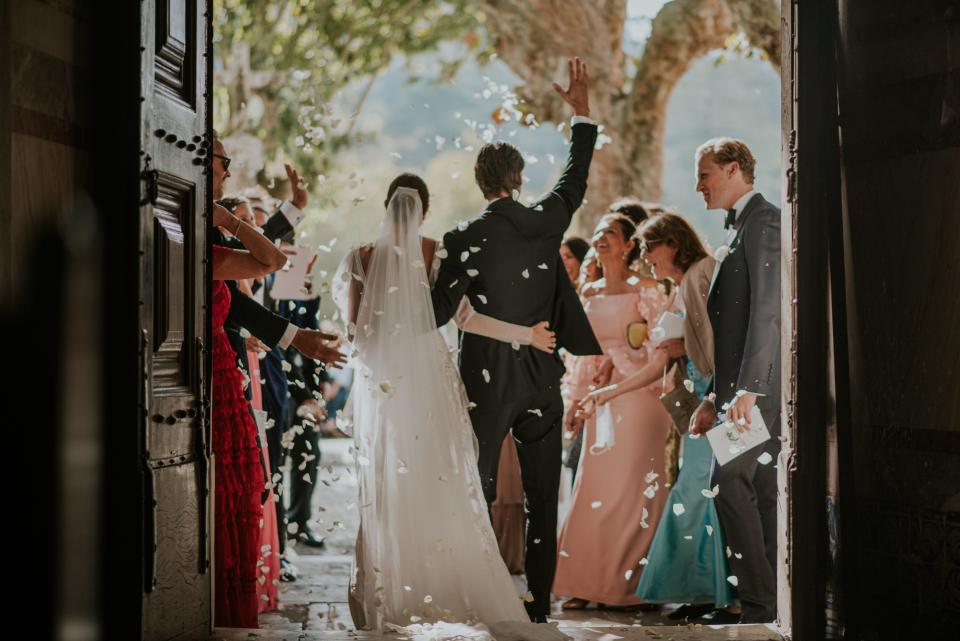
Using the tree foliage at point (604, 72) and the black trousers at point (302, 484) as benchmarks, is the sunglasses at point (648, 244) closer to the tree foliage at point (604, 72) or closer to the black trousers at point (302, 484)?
the black trousers at point (302, 484)

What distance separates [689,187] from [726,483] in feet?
203

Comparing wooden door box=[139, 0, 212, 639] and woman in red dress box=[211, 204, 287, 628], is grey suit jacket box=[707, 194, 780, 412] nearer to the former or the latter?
woman in red dress box=[211, 204, 287, 628]

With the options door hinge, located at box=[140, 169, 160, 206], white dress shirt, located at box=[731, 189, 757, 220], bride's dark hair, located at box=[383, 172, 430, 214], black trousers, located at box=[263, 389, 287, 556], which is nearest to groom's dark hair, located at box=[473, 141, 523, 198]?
bride's dark hair, located at box=[383, 172, 430, 214]

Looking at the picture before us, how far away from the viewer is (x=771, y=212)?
4734mm

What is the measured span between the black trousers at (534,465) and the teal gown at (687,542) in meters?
0.70

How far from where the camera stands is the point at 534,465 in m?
4.93

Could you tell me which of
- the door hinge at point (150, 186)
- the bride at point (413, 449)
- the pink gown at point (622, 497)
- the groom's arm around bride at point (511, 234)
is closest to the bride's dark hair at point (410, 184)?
the bride at point (413, 449)

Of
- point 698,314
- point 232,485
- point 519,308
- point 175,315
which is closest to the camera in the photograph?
point 175,315

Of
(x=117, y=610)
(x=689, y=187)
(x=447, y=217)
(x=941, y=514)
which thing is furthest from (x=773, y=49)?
(x=689, y=187)

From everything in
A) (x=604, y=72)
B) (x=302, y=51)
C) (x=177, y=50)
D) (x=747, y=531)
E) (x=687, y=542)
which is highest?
(x=302, y=51)

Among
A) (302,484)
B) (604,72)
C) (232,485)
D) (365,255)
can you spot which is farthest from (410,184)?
(604,72)

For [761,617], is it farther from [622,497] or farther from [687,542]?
[622,497]

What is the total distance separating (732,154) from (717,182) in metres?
0.14

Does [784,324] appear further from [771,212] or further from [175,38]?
[175,38]
